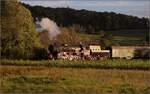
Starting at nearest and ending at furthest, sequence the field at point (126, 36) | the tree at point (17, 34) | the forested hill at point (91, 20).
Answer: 1. the tree at point (17, 34)
2. the field at point (126, 36)
3. the forested hill at point (91, 20)

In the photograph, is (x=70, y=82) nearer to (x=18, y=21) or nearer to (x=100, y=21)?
(x=18, y=21)

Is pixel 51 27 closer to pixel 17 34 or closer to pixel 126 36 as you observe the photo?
pixel 126 36

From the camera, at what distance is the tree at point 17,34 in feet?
155

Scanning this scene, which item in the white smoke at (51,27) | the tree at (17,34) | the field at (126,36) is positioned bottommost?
the field at (126,36)

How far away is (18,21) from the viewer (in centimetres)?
4838

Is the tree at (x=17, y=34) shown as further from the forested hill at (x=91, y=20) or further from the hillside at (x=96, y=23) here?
the forested hill at (x=91, y=20)

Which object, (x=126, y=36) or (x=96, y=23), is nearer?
(x=126, y=36)

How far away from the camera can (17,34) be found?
163ft

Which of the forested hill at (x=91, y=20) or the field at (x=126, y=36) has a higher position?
the forested hill at (x=91, y=20)

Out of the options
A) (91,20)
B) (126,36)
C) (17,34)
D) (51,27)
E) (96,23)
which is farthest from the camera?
(96,23)

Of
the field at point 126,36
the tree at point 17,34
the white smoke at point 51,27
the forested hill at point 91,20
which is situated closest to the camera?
the tree at point 17,34

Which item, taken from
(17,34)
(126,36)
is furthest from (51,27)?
(17,34)

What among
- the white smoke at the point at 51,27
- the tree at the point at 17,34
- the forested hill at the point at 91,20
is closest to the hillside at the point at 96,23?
the forested hill at the point at 91,20

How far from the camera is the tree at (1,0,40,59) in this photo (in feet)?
155
